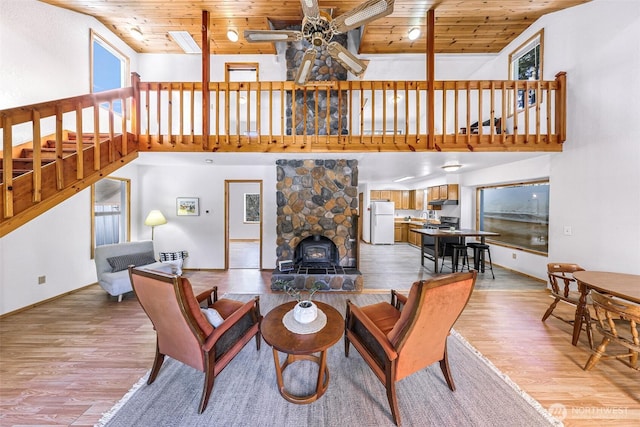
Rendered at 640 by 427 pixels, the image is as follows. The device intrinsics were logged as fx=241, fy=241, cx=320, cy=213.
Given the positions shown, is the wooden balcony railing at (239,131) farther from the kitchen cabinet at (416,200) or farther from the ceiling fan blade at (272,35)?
the kitchen cabinet at (416,200)

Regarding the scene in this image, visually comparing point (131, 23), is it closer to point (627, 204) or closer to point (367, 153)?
point (367, 153)

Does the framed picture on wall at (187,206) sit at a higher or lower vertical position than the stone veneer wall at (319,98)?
lower

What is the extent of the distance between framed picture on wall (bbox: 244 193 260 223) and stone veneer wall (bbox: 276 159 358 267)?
4.96m

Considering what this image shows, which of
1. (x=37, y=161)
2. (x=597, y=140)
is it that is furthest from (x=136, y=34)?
(x=597, y=140)

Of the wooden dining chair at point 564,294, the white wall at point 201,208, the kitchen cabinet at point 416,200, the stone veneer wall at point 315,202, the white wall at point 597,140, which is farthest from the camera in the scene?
the kitchen cabinet at point 416,200

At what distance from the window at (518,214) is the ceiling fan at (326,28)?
447 cm

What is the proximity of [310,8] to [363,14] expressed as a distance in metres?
0.45

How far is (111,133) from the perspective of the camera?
308 centimetres

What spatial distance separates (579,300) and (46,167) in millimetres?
5527

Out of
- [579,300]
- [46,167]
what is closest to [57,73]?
[46,167]

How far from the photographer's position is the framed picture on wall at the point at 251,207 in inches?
363

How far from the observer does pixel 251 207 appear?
30.4 ft

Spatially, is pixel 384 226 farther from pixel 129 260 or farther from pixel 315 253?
pixel 129 260

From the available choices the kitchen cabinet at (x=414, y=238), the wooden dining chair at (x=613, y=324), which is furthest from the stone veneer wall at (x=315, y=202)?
the kitchen cabinet at (x=414, y=238)
